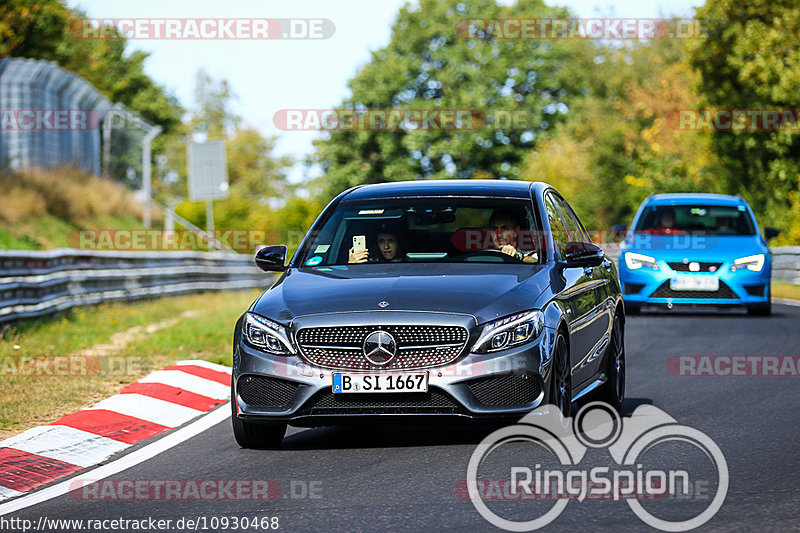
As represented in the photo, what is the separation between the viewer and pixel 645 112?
207 feet

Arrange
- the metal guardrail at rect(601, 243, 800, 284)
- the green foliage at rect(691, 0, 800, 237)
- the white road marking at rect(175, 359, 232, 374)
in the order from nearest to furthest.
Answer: the white road marking at rect(175, 359, 232, 374) → the metal guardrail at rect(601, 243, 800, 284) → the green foliage at rect(691, 0, 800, 237)

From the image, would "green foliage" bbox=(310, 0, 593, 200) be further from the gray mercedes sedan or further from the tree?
the gray mercedes sedan

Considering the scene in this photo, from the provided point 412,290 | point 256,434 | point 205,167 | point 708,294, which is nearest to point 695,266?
point 708,294

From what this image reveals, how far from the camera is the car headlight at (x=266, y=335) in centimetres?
776

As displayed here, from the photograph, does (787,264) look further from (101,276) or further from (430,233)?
(430,233)

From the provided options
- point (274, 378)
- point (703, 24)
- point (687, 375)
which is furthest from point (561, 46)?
point (274, 378)

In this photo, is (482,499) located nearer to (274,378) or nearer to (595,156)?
(274,378)

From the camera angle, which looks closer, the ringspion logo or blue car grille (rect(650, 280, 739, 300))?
the ringspion logo

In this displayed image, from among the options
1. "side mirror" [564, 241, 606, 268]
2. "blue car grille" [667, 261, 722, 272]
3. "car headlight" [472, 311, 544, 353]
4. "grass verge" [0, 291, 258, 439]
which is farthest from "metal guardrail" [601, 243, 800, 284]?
"car headlight" [472, 311, 544, 353]

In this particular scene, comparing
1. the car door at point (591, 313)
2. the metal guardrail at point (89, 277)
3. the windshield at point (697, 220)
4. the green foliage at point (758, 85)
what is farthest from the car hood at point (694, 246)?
the green foliage at point (758, 85)

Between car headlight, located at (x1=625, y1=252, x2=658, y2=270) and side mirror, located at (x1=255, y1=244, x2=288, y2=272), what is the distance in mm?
10581

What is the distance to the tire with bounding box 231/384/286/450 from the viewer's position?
817 cm

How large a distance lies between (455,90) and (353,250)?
63.1 m

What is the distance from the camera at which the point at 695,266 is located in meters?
18.8
